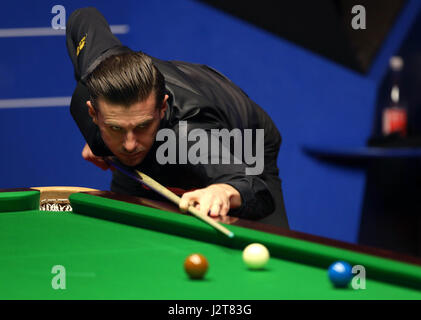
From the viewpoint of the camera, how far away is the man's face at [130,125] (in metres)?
2.46

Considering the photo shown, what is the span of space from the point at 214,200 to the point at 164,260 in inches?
18.2

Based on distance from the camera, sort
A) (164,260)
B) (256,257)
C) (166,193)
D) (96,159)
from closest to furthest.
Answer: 1. (256,257)
2. (164,260)
3. (166,193)
4. (96,159)

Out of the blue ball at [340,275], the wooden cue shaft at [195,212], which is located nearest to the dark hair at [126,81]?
the wooden cue shaft at [195,212]

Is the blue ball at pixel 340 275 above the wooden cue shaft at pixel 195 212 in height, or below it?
below

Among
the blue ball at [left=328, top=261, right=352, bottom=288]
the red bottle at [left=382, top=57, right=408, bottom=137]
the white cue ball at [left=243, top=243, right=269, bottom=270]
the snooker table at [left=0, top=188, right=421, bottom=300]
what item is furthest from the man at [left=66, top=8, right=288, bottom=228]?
the red bottle at [left=382, top=57, right=408, bottom=137]

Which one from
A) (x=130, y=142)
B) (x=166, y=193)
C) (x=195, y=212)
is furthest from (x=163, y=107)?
(x=195, y=212)

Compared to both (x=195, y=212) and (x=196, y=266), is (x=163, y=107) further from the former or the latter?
(x=196, y=266)

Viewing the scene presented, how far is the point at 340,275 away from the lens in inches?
57.1

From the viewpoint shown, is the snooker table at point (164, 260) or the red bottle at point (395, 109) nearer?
the snooker table at point (164, 260)

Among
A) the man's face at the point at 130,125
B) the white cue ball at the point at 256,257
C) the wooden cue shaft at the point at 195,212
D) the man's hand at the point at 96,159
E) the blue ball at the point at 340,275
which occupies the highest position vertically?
the man's hand at the point at 96,159

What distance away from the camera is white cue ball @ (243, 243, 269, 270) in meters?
1.60

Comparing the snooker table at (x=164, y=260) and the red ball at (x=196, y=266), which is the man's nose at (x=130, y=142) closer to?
the snooker table at (x=164, y=260)

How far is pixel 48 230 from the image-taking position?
210 centimetres

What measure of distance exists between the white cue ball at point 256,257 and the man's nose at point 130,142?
1.01 metres
